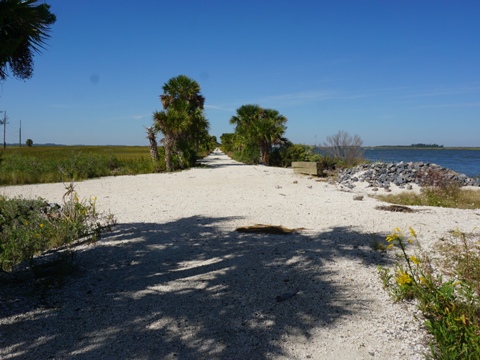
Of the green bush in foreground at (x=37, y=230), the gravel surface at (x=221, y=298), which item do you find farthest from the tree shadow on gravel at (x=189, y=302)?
the green bush in foreground at (x=37, y=230)

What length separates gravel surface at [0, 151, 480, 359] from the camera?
250 centimetres

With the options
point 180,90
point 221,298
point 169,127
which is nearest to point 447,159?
point 180,90

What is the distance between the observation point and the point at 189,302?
3.22 m

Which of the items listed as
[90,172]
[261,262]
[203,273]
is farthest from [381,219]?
[90,172]

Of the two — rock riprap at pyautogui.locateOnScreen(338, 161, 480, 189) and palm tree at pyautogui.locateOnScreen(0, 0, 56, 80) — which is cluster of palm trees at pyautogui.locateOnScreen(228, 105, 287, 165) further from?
palm tree at pyautogui.locateOnScreen(0, 0, 56, 80)

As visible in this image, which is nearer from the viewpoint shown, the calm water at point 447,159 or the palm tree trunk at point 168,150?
the palm tree trunk at point 168,150

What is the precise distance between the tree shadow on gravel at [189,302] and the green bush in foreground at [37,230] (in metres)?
0.63

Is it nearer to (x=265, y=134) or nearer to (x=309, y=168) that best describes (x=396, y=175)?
(x=309, y=168)

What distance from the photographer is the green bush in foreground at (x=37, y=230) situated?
4.33 meters

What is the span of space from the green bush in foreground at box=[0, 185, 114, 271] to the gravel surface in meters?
0.42

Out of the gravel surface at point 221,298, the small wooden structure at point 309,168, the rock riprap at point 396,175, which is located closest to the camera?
the gravel surface at point 221,298

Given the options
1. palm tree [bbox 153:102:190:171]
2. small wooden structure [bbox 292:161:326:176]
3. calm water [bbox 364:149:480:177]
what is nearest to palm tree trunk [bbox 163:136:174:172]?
palm tree [bbox 153:102:190:171]

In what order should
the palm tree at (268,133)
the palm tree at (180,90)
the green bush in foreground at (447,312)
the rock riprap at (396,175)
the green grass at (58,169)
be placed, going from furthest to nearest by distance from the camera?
the palm tree at (180,90) → the palm tree at (268,133) → the green grass at (58,169) → the rock riprap at (396,175) → the green bush in foreground at (447,312)

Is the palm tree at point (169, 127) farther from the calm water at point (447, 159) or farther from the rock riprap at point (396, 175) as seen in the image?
the calm water at point (447, 159)
